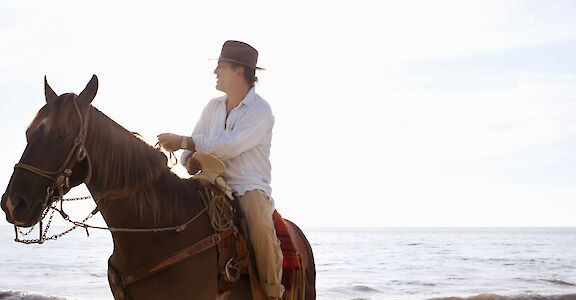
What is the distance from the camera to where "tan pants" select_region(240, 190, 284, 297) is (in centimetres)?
475

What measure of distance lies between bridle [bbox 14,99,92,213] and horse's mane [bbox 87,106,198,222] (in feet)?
0.26

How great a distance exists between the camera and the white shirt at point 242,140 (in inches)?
184

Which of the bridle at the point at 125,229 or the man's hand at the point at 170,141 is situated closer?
the bridle at the point at 125,229

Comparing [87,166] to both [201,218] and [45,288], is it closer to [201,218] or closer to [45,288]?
[201,218]

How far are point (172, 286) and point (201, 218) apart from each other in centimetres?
48

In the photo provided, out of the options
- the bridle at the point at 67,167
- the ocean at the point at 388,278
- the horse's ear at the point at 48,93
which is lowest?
the ocean at the point at 388,278

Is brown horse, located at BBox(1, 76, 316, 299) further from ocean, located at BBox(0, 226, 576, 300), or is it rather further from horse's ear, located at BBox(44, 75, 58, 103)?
ocean, located at BBox(0, 226, 576, 300)

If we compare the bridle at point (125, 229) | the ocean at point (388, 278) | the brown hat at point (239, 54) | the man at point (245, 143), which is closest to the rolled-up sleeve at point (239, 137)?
the man at point (245, 143)

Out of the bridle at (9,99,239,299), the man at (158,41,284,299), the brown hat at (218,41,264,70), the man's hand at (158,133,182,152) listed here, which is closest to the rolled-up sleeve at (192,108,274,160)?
the man at (158,41,284,299)

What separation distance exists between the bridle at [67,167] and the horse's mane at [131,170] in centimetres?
8

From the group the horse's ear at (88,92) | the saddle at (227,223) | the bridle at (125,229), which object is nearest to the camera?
the bridle at (125,229)

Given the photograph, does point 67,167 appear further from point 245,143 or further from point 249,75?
point 249,75

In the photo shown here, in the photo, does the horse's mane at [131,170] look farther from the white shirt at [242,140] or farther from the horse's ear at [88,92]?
the white shirt at [242,140]

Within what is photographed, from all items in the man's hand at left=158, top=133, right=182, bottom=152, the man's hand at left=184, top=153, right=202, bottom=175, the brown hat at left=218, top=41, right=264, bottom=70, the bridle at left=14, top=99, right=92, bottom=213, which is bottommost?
the bridle at left=14, top=99, right=92, bottom=213
